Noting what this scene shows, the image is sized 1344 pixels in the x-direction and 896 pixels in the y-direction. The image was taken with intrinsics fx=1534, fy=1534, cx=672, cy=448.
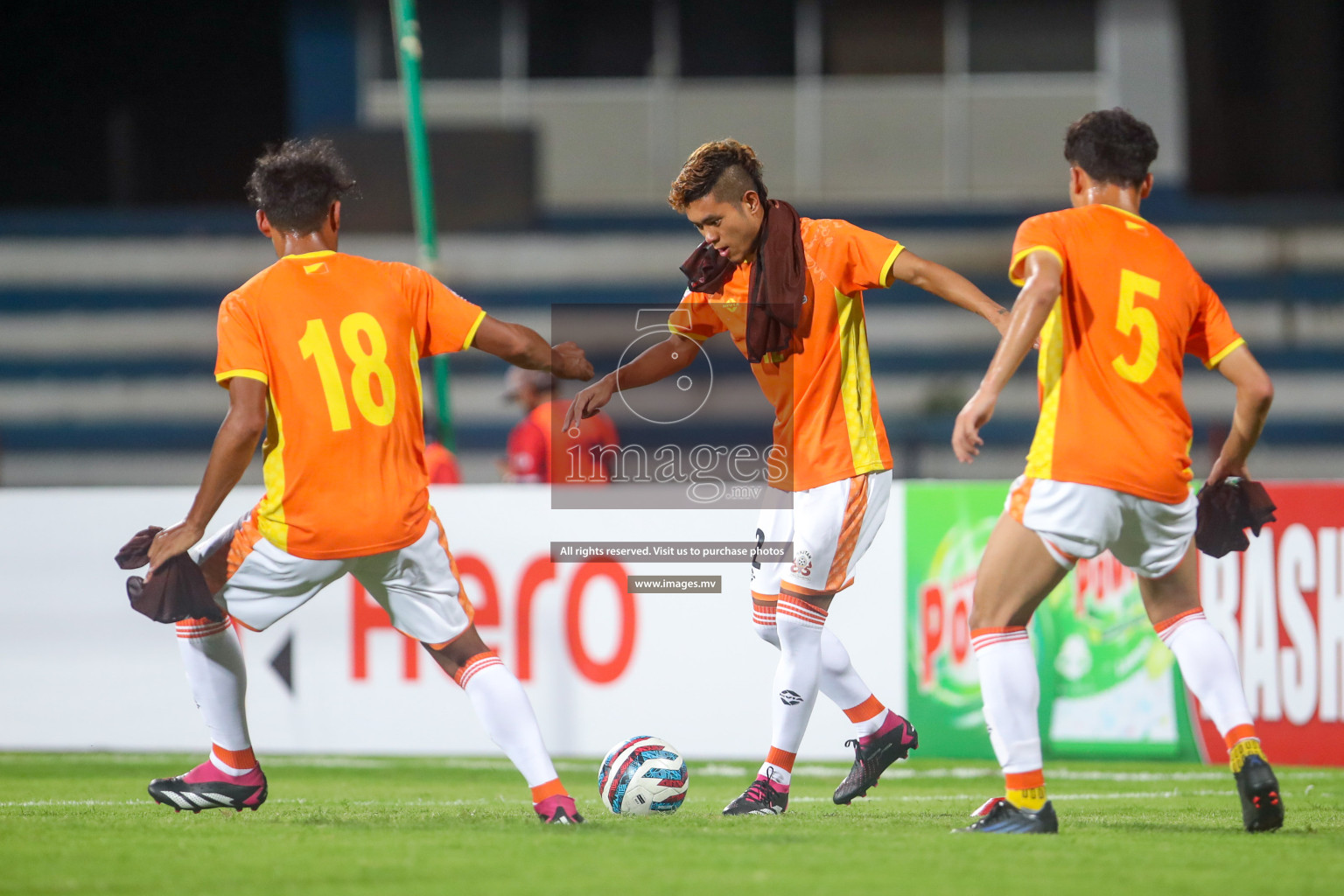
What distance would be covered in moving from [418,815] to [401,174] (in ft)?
41.3

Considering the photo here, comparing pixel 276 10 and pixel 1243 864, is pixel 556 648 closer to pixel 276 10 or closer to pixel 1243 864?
pixel 1243 864

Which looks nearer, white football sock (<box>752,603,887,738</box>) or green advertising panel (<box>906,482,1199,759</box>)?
white football sock (<box>752,603,887,738</box>)

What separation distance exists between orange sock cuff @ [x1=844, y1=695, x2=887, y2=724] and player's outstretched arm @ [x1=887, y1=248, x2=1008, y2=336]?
1568 mm

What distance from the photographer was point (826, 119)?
18062 mm

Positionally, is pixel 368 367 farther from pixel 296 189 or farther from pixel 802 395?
pixel 802 395

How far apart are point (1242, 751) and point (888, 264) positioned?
1955 millimetres

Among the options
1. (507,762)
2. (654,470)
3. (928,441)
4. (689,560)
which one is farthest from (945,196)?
(507,762)

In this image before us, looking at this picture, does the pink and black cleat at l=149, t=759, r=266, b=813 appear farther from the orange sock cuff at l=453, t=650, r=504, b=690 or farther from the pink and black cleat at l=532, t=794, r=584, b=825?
the pink and black cleat at l=532, t=794, r=584, b=825

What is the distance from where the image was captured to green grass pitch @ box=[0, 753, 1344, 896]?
388 cm

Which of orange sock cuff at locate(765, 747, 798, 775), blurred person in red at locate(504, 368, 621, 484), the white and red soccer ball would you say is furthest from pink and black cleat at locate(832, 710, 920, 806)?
blurred person in red at locate(504, 368, 621, 484)

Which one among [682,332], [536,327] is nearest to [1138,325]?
[682,332]

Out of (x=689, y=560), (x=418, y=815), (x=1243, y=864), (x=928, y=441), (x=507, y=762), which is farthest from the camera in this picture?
(x=928, y=441)

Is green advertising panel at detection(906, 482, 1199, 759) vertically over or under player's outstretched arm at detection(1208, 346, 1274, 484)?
under

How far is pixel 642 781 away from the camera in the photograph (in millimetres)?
5402
